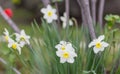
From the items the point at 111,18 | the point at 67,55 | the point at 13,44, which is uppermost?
the point at 111,18

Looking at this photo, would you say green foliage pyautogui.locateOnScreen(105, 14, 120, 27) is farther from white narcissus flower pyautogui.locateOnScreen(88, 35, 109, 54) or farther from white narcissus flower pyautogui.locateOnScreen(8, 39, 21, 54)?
white narcissus flower pyautogui.locateOnScreen(8, 39, 21, 54)

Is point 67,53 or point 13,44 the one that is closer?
point 67,53

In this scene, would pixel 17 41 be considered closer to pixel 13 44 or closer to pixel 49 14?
pixel 13 44

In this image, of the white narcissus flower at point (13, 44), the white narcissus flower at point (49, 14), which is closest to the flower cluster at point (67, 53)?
the white narcissus flower at point (13, 44)

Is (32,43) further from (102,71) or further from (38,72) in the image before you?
(102,71)

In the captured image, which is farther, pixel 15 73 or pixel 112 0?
pixel 112 0

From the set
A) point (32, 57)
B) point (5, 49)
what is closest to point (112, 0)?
point (5, 49)

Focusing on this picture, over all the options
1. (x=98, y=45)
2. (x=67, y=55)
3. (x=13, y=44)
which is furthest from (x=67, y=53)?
(x=13, y=44)

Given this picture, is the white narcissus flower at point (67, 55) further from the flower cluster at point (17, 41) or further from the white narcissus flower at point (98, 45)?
the flower cluster at point (17, 41)

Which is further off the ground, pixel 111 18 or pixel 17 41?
pixel 111 18

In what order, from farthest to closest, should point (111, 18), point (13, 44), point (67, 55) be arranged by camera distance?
1. point (111, 18)
2. point (13, 44)
3. point (67, 55)

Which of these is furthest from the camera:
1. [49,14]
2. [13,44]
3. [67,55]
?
[49,14]
